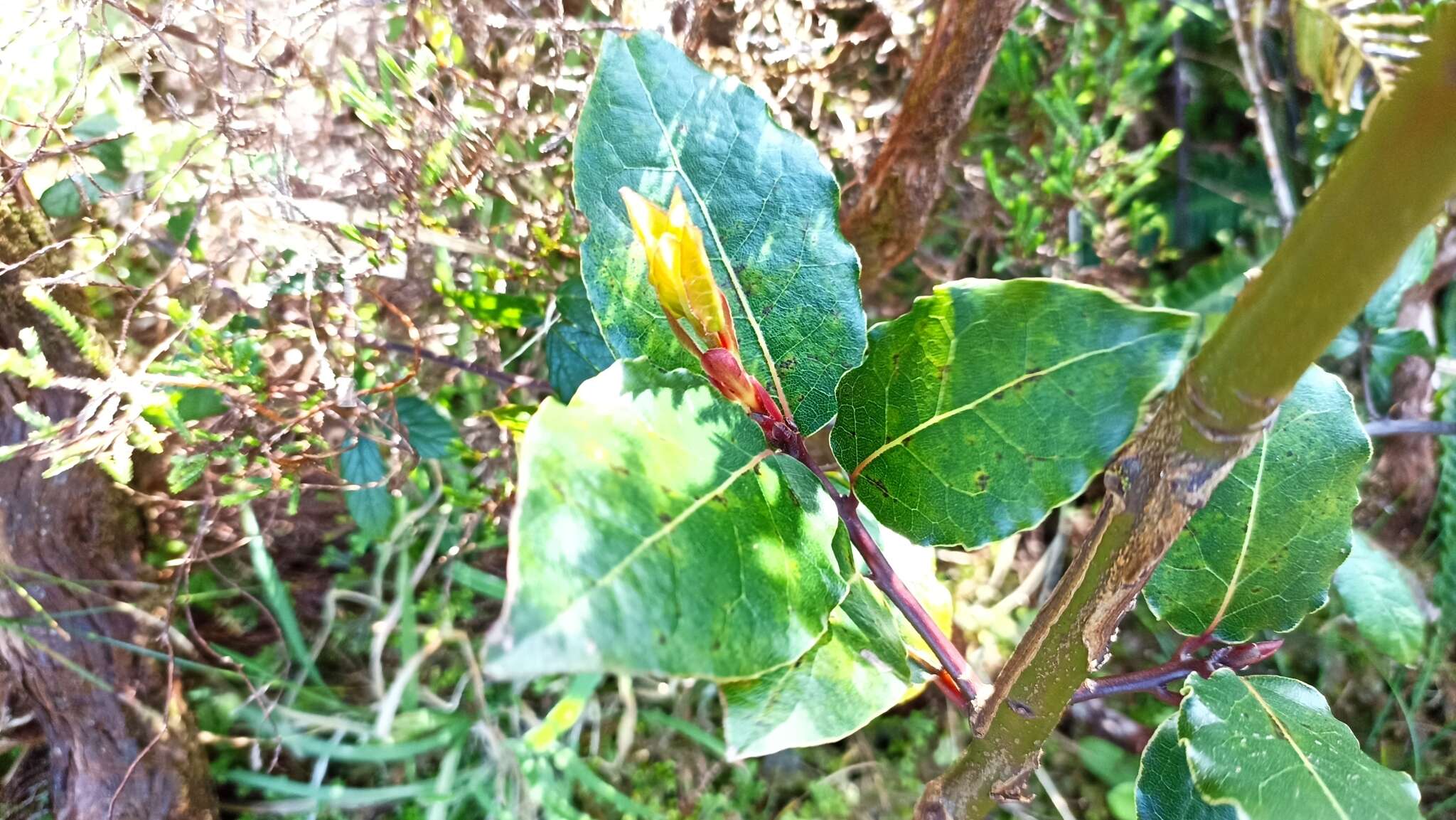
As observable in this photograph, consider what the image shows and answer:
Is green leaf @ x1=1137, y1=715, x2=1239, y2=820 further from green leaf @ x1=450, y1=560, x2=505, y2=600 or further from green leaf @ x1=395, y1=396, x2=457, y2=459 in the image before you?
green leaf @ x1=450, y1=560, x2=505, y2=600

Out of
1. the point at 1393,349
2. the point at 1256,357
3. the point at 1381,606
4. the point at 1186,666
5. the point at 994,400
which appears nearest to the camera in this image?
the point at 1256,357

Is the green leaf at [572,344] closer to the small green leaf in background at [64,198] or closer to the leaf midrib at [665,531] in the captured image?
the leaf midrib at [665,531]

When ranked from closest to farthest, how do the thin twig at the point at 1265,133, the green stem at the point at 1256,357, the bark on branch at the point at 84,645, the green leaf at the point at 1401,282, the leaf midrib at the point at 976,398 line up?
the green stem at the point at 1256,357, the leaf midrib at the point at 976,398, the bark on branch at the point at 84,645, the green leaf at the point at 1401,282, the thin twig at the point at 1265,133

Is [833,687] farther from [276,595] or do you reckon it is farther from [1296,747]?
[276,595]

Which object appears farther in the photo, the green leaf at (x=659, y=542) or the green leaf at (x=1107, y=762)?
the green leaf at (x=1107, y=762)

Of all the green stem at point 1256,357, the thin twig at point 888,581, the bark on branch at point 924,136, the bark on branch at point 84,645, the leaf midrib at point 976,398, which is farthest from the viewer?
the bark on branch at point 84,645

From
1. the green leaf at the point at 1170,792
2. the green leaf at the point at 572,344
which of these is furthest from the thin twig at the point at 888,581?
the green leaf at the point at 572,344

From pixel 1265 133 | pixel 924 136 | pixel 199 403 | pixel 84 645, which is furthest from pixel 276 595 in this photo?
pixel 1265 133
